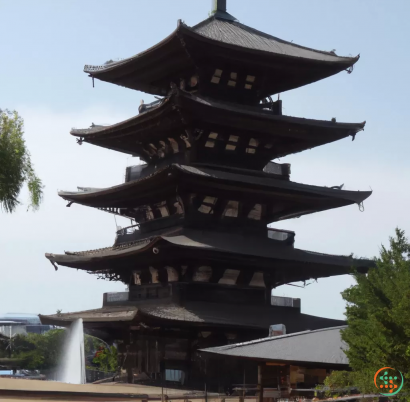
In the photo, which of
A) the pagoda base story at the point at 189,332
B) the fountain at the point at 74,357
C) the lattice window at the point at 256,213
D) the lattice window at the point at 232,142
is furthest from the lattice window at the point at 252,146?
the fountain at the point at 74,357

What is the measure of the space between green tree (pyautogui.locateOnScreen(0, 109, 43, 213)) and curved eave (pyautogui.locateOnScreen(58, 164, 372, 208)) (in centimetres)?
1396

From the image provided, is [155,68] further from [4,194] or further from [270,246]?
[4,194]

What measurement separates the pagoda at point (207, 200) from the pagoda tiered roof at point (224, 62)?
0.09m

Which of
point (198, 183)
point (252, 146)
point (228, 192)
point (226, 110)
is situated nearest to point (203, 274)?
point (228, 192)

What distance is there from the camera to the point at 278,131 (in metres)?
39.5

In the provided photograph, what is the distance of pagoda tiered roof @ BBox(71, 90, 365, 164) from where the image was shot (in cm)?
3778

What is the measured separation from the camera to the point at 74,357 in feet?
145

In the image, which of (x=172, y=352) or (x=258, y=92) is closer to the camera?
(x=172, y=352)

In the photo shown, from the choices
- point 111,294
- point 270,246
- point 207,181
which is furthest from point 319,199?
point 111,294

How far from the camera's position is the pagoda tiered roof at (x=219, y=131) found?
124ft

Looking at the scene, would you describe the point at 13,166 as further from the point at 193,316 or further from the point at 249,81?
the point at 249,81

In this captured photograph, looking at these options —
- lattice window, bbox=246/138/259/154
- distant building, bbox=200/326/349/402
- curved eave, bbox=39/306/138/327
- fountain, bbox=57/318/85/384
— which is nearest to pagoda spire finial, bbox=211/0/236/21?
lattice window, bbox=246/138/259/154

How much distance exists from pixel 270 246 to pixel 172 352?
7390 millimetres

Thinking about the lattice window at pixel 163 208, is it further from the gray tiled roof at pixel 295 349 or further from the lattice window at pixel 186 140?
the gray tiled roof at pixel 295 349
